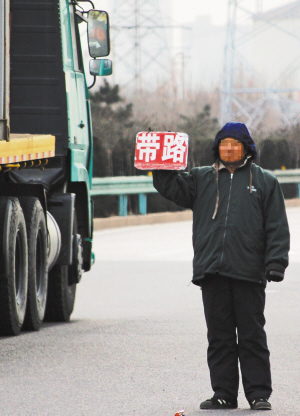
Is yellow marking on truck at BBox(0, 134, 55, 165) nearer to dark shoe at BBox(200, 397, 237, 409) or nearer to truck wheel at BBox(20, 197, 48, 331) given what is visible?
truck wheel at BBox(20, 197, 48, 331)

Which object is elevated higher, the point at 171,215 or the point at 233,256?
the point at 233,256

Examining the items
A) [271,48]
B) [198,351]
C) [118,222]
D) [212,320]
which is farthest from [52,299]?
[271,48]

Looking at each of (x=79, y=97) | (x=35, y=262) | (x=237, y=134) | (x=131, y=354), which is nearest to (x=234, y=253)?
(x=237, y=134)

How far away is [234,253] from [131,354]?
2.32 metres

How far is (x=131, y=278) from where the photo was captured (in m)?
13.6

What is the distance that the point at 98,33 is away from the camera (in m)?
10.8

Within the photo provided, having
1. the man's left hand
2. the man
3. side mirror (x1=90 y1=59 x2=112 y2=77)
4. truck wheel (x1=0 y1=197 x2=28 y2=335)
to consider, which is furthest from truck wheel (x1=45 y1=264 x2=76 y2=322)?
the man's left hand

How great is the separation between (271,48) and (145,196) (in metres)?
125

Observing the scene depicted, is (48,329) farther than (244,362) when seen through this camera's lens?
Yes

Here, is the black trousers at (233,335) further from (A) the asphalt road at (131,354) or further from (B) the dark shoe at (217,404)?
(A) the asphalt road at (131,354)

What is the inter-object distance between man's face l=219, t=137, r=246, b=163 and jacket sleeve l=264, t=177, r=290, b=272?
0.26 m

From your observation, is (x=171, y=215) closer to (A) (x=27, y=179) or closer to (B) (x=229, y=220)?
(A) (x=27, y=179)

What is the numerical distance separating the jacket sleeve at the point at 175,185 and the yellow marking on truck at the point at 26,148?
199cm

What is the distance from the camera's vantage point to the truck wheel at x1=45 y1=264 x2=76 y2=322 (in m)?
9.88
